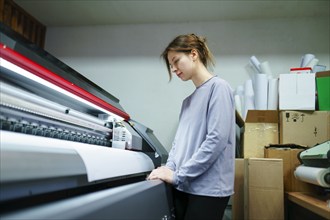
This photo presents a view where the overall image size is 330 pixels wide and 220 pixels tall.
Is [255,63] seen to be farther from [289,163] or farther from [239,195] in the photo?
[239,195]

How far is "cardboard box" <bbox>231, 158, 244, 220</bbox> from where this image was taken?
219cm

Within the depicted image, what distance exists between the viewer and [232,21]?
3.10 m

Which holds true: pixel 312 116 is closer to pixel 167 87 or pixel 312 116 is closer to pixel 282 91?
pixel 282 91

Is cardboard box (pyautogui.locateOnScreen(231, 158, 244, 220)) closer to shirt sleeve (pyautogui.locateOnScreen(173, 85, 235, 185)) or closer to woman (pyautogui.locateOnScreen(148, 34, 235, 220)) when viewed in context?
woman (pyautogui.locateOnScreen(148, 34, 235, 220))

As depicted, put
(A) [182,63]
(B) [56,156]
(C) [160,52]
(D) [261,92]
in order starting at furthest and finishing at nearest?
(C) [160,52] → (D) [261,92] → (A) [182,63] → (B) [56,156]

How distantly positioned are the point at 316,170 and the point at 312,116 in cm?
99

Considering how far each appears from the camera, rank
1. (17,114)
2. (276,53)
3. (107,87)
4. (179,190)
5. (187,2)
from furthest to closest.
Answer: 1. (107,87)
2. (276,53)
3. (187,2)
4. (179,190)
5. (17,114)

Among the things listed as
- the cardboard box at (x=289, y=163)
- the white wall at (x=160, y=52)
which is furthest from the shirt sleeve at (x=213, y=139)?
the white wall at (x=160, y=52)

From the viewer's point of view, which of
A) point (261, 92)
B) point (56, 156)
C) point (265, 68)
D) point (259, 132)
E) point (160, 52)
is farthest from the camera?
point (160, 52)

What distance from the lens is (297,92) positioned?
2365 mm

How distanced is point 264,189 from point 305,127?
70cm

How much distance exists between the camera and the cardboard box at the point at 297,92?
2.32 m

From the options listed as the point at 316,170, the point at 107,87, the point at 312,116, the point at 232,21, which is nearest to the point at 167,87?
the point at 107,87

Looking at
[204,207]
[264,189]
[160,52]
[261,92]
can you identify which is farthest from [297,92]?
[204,207]
